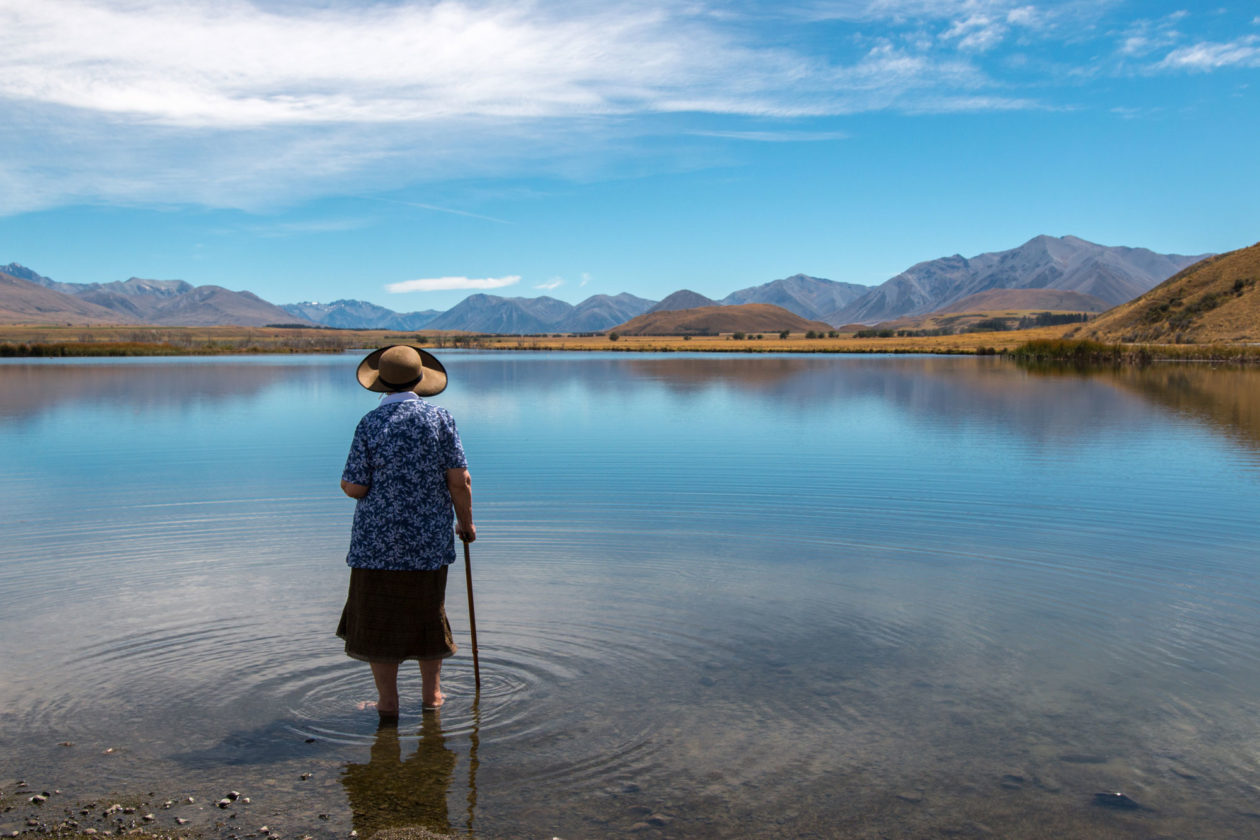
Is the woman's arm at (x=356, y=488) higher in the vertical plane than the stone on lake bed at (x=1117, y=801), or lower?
higher

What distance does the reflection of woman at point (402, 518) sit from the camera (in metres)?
6.50

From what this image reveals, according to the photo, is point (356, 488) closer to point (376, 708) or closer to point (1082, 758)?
point (376, 708)

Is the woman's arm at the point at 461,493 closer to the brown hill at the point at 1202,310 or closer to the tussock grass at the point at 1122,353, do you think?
the tussock grass at the point at 1122,353

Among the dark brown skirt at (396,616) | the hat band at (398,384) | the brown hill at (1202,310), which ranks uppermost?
the brown hill at (1202,310)

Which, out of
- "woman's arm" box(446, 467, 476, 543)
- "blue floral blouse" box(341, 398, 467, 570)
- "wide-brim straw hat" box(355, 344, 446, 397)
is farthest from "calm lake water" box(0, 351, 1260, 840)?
"wide-brim straw hat" box(355, 344, 446, 397)

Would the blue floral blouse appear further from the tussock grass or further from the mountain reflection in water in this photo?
the tussock grass

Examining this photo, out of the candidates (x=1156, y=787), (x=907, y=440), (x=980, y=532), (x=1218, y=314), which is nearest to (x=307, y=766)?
(x=1156, y=787)

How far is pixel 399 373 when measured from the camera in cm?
677

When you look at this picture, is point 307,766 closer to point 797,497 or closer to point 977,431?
point 797,497

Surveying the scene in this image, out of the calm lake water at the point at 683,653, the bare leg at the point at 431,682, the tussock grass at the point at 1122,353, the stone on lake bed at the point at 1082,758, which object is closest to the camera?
the calm lake water at the point at 683,653

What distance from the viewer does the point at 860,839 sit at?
5410 millimetres

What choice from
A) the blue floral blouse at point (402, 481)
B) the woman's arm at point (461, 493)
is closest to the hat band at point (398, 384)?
the blue floral blouse at point (402, 481)

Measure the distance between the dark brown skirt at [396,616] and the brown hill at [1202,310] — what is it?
9986cm

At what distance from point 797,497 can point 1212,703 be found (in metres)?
9.79
